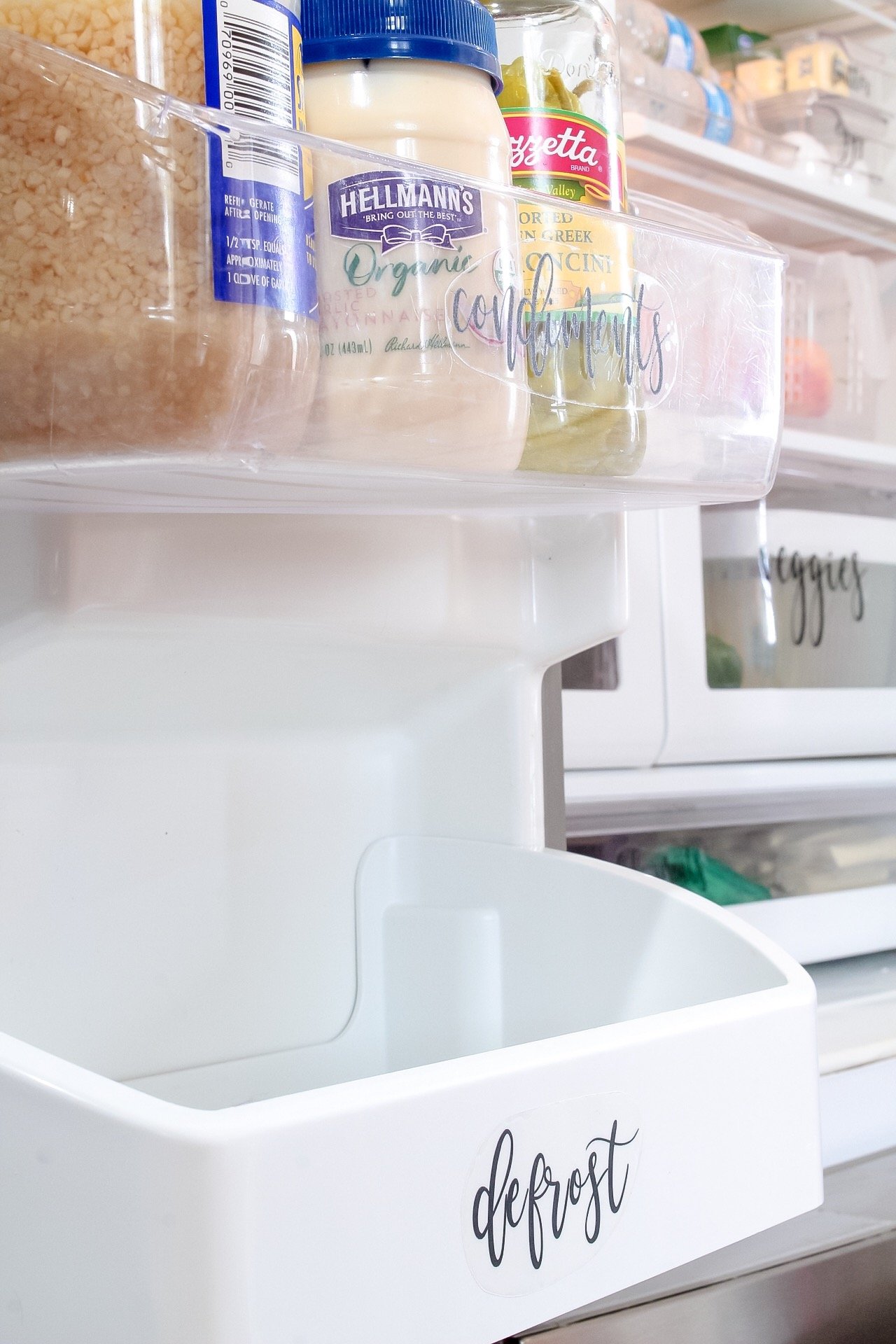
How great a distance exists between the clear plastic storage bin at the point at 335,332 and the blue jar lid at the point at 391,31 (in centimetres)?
5

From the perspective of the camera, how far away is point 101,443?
332 mm

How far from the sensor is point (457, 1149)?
1.19ft

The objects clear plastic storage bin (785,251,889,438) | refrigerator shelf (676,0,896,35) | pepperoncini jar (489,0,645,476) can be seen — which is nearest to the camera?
pepperoncini jar (489,0,645,476)

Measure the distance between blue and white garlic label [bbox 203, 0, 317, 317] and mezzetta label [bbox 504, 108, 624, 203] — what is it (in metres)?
0.11

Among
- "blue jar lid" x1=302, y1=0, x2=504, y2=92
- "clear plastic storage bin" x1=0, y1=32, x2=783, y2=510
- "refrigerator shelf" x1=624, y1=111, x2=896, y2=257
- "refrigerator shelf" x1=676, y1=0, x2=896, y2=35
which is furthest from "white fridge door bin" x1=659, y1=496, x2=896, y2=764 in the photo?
"blue jar lid" x1=302, y1=0, x2=504, y2=92

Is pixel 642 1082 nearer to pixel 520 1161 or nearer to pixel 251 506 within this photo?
pixel 520 1161

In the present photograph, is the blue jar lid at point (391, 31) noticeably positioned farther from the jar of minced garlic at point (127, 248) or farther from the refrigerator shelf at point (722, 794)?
the refrigerator shelf at point (722, 794)

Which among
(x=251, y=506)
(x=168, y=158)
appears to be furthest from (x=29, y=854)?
(x=168, y=158)

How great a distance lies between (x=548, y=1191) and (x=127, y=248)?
11.5 inches

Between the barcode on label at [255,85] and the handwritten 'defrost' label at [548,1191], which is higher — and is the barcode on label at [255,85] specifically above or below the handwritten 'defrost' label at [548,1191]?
above

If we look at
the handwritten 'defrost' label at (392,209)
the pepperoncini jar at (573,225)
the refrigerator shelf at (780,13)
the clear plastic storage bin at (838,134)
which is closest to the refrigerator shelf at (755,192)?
the clear plastic storage bin at (838,134)

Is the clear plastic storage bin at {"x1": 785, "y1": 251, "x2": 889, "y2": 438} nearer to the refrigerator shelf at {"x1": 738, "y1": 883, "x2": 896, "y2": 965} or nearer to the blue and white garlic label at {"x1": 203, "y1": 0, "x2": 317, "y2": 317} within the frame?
the refrigerator shelf at {"x1": 738, "y1": 883, "x2": 896, "y2": 965}

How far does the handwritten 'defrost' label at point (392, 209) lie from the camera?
381mm

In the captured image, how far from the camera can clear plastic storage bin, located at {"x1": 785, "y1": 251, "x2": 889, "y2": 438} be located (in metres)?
1.37
